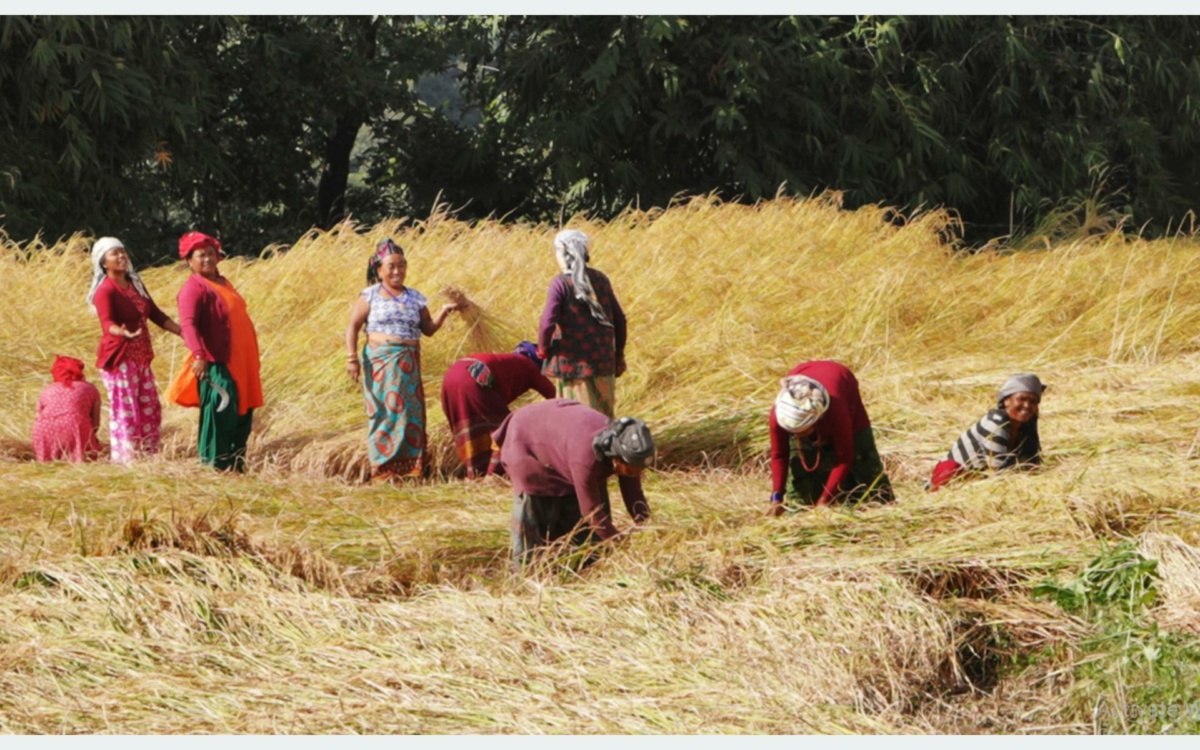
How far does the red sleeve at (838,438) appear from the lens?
5.60 m

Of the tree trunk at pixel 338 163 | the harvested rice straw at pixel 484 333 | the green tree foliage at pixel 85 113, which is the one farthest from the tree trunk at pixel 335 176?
the harvested rice straw at pixel 484 333

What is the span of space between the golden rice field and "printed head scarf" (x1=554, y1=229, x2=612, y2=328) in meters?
0.77

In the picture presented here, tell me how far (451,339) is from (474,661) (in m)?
4.31

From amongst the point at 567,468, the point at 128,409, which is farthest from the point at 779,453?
the point at 128,409

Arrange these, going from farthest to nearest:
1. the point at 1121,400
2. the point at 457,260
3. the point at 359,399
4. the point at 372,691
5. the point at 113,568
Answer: the point at 457,260
the point at 359,399
the point at 1121,400
the point at 113,568
the point at 372,691

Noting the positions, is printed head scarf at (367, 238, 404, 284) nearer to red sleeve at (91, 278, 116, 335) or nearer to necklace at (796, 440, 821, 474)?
red sleeve at (91, 278, 116, 335)

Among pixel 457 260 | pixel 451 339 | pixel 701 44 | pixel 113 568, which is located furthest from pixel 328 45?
pixel 113 568

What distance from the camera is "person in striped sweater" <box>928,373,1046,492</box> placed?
5992 millimetres

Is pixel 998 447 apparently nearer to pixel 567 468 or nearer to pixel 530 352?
pixel 567 468

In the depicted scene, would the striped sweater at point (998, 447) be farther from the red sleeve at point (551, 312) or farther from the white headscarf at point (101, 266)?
the white headscarf at point (101, 266)

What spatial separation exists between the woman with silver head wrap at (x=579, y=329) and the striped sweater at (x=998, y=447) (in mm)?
1638

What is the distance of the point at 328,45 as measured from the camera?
54.4 ft

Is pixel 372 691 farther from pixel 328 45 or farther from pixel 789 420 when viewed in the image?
pixel 328 45

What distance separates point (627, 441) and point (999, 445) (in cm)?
176
